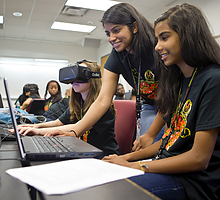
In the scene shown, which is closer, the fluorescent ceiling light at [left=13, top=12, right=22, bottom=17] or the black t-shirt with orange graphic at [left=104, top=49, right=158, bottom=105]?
the black t-shirt with orange graphic at [left=104, top=49, right=158, bottom=105]

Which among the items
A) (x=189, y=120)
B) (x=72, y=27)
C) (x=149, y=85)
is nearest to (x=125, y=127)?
(x=149, y=85)

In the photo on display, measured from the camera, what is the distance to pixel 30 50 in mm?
7309

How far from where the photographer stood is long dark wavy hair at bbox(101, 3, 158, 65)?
1.15 metres

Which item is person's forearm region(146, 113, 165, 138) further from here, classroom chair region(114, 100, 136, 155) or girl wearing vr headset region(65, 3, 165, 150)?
classroom chair region(114, 100, 136, 155)

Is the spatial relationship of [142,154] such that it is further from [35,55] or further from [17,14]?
[35,55]

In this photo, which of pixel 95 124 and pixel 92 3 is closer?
pixel 95 124

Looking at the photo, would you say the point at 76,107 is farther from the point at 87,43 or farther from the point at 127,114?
the point at 87,43

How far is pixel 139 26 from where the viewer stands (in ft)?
3.78

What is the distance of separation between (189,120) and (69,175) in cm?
48

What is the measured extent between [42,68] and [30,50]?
0.69m

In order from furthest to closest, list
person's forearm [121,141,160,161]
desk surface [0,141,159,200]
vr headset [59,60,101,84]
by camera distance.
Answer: vr headset [59,60,101,84]
person's forearm [121,141,160,161]
desk surface [0,141,159,200]

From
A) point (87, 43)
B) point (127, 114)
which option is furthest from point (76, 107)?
point (87, 43)

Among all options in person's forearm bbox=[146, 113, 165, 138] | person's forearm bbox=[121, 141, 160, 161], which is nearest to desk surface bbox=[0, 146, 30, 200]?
person's forearm bbox=[121, 141, 160, 161]

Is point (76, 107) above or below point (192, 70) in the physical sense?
below
